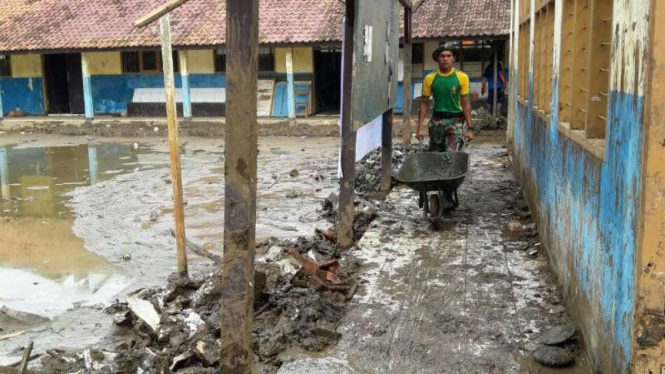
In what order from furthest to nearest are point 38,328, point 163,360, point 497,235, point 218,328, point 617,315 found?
point 497,235 → point 38,328 → point 218,328 → point 163,360 → point 617,315

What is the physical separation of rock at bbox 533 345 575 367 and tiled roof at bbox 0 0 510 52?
16590 millimetres

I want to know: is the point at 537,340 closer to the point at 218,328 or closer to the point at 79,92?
the point at 218,328

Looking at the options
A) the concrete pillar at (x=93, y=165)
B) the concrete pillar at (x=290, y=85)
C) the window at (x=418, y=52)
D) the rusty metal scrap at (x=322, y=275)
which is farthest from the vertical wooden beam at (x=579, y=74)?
the window at (x=418, y=52)

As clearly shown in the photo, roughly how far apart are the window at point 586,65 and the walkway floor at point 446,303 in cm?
139

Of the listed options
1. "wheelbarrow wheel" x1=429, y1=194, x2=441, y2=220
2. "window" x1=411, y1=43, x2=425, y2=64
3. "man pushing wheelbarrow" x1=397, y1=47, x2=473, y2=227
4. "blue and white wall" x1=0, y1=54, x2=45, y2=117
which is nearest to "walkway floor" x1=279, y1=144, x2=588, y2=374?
"wheelbarrow wheel" x1=429, y1=194, x2=441, y2=220

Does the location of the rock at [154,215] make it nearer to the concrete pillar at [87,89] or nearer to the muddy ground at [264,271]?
the muddy ground at [264,271]

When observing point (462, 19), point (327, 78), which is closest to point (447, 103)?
point (462, 19)

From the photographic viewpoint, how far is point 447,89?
7.99m

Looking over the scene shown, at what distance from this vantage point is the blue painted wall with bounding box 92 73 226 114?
24267 millimetres

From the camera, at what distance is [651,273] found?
8.85ft

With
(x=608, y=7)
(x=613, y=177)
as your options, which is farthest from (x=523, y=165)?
(x=613, y=177)

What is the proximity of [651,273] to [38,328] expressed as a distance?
4846 millimetres

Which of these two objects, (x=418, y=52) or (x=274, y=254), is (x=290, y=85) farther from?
(x=274, y=254)

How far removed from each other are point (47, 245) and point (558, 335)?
6.64 m
